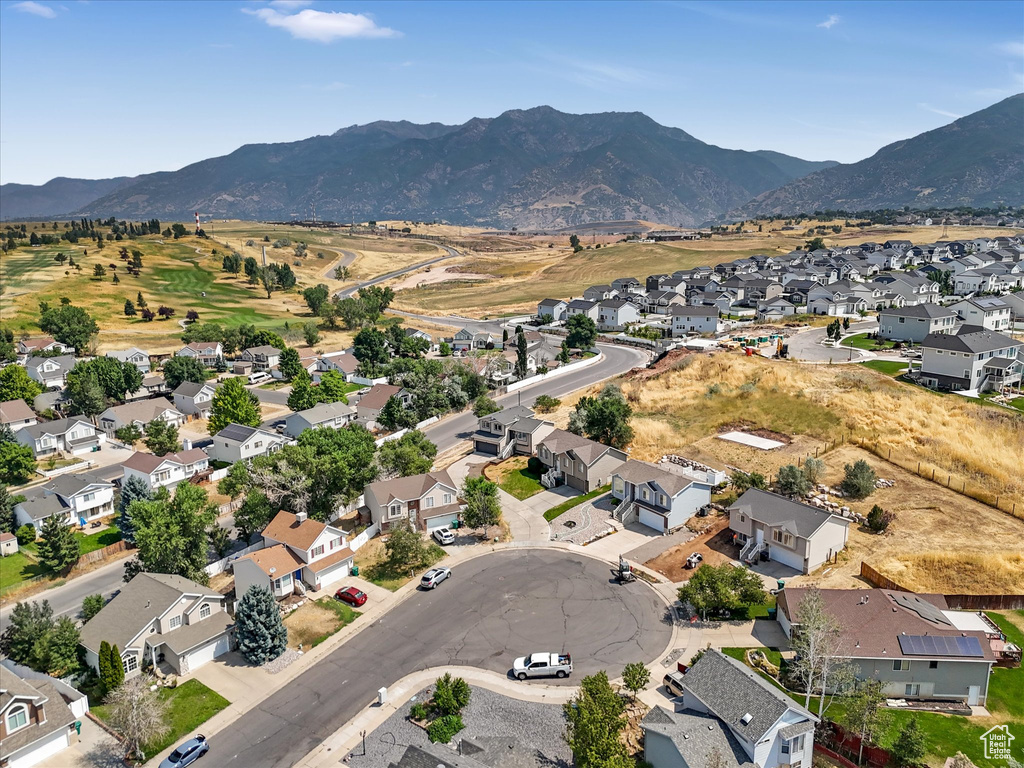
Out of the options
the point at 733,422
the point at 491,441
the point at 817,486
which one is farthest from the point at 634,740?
the point at 733,422

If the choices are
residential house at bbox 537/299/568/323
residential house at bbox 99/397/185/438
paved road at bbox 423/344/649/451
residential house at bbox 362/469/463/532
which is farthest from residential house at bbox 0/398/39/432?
residential house at bbox 537/299/568/323

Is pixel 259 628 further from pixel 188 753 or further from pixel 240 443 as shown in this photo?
pixel 240 443

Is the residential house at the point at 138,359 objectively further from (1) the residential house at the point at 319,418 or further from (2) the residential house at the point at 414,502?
(2) the residential house at the point at 414,502

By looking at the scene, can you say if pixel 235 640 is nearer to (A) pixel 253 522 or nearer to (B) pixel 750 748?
(A) pixel 253 522

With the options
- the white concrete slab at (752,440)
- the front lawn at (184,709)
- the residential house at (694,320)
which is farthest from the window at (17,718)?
the residential house at (694,320)

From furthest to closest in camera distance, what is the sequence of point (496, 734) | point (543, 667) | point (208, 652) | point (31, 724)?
1. point (208, 652)
2. point (543, 667)
3. point (31, 724)
4. point (496, 734)

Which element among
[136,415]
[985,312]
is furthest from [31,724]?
[985,312]

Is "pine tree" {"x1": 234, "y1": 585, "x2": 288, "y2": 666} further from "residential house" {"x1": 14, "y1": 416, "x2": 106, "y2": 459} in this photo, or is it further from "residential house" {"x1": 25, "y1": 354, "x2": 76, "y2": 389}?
"residential house" {"x1": 25, "y1": 354, "x2": 76, "y2": 389}
